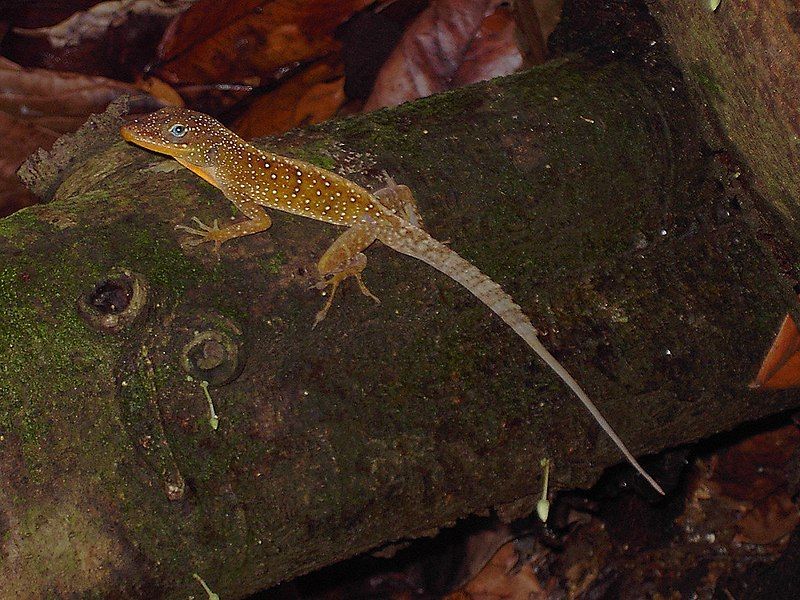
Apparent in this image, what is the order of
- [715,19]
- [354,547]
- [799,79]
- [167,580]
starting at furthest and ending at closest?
[715,19] < [354,547] < [799,79] < [167,580]

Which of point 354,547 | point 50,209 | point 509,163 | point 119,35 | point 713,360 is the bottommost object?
point 713,360

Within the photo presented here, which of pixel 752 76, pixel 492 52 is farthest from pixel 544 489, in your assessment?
pixel 492 52

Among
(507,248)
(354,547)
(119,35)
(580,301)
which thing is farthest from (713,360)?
(119,35)

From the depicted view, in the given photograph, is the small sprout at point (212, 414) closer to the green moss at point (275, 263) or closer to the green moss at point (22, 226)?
the green moss at point (275, 263)

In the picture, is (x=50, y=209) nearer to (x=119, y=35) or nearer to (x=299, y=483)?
(x=299, y=483)

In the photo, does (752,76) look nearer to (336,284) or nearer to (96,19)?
(336,284)
